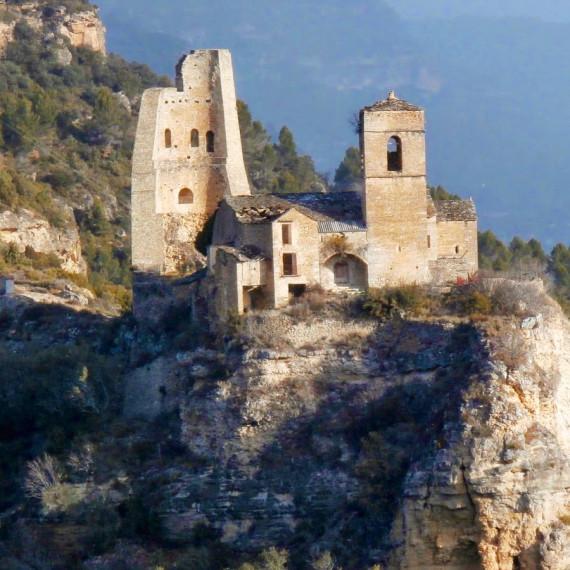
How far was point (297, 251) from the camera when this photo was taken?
51562mm

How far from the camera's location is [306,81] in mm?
107938

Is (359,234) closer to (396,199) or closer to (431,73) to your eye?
(396,199)

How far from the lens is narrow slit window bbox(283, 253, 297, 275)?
51562mm

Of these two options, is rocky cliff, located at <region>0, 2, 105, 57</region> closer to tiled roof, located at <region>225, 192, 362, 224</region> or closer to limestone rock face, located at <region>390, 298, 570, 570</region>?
tiled roof, located at <region>225, 192, 362, 224</region>

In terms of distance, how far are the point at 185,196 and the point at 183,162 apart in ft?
3.02

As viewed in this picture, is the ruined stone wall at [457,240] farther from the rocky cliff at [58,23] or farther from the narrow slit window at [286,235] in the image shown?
the rocky cliff at [58,23]

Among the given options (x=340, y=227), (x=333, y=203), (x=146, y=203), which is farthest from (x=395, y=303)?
(x=146, y=203)

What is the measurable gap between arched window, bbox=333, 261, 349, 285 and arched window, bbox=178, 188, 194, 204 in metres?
7.33

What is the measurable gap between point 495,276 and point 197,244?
30.1ft

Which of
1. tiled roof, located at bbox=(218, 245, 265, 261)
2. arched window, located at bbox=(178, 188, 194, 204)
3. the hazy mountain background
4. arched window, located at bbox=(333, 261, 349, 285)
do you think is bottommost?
arched window, located at bbox=(333, 261, 349, 285)

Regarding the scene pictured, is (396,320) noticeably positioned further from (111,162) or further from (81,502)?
(111,162)

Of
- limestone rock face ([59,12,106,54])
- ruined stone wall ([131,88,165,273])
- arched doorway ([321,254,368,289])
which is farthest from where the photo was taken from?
limestone rock face ([59,12,106,54])

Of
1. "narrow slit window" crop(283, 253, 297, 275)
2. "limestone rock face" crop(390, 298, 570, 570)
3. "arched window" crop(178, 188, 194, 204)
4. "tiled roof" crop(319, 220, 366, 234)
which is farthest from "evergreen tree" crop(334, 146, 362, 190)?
"limestone rock face" crop(390, 298, 570, 570)

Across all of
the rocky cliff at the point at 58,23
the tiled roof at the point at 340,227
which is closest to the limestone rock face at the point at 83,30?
the rocky cliff at the point at 58,23
